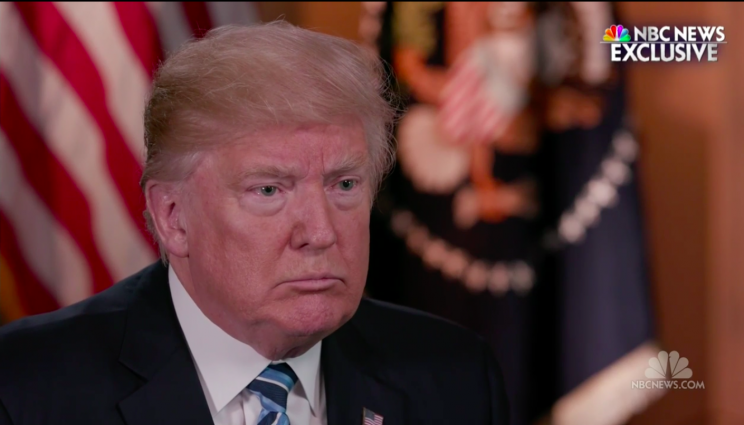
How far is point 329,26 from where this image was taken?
308 centimetres

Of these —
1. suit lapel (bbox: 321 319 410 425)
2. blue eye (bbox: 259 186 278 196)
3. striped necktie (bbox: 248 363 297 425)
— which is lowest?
suit lapel (bbox: 321 319 410 425)

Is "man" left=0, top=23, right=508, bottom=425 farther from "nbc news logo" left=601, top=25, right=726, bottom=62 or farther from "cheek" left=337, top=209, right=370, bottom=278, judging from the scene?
"nbc news logo" left=601, top=25, right=726, bottom=62

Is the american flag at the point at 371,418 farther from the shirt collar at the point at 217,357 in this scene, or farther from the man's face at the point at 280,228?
the man's face at the point at 280,228

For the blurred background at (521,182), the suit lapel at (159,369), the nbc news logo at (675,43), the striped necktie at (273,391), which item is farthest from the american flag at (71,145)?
the nbc news logo at (675,43)

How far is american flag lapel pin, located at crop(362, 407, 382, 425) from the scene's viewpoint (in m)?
1.67

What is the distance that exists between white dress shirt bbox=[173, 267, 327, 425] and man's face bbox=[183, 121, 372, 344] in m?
0.10

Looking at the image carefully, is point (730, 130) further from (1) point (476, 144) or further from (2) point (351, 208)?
(2) point (351, 208)

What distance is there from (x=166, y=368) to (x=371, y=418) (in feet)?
1.36

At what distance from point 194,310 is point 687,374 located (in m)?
2.07

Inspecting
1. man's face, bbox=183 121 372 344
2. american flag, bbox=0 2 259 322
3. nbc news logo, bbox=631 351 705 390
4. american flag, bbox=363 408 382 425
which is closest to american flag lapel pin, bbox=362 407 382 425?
american flag, bbox=363 408 382 425

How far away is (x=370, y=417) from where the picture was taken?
1679mm

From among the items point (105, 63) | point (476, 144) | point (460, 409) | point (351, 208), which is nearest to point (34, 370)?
point (351, 208)

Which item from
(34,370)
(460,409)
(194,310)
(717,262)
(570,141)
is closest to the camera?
(34,370)

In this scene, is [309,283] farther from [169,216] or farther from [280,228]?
[169,216]
